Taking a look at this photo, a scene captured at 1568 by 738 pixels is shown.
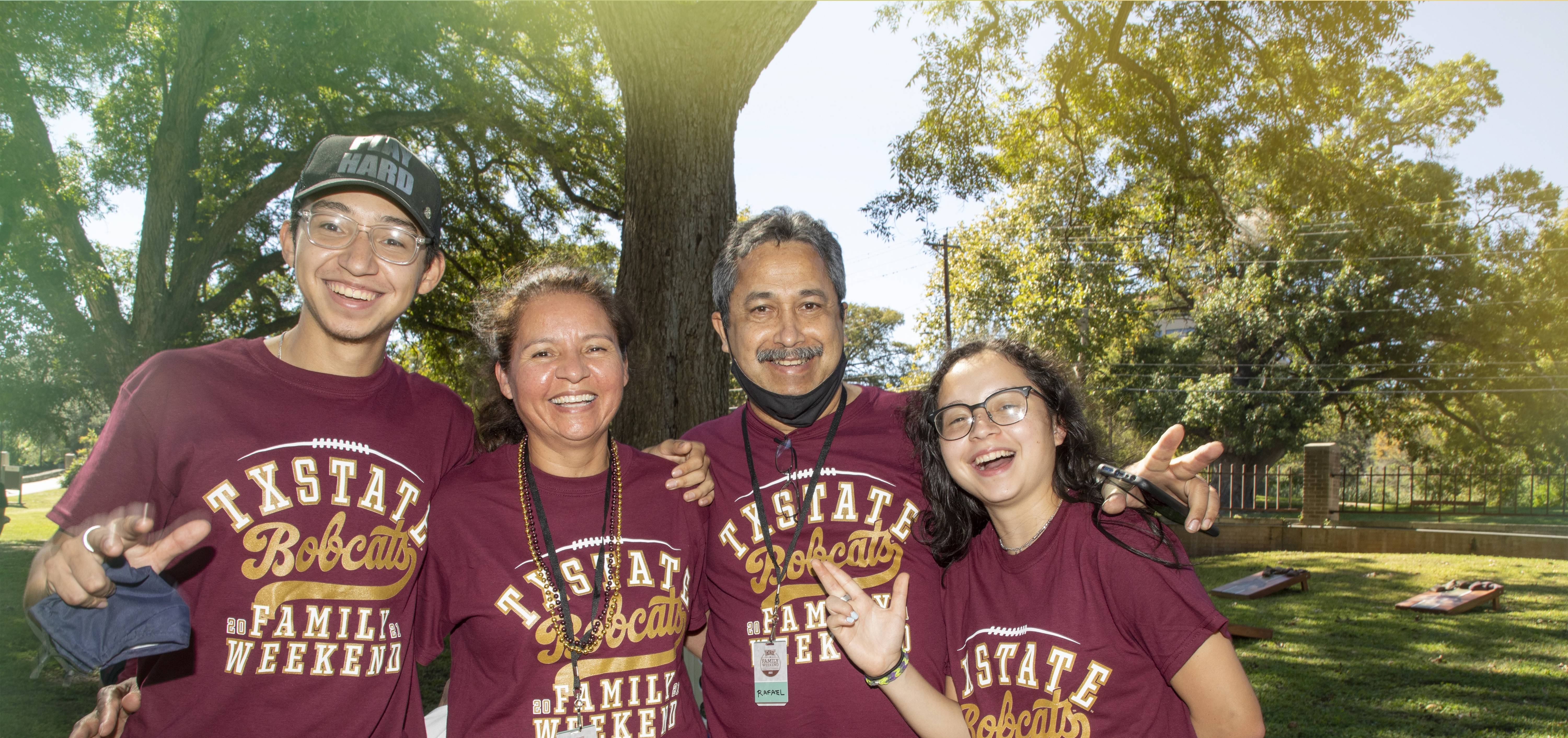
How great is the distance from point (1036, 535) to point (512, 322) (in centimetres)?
171

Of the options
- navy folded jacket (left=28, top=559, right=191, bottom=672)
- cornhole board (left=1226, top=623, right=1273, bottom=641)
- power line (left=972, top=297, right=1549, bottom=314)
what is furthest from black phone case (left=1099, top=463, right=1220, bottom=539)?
power line (left=972, top=297, right=1549, bottom=314)

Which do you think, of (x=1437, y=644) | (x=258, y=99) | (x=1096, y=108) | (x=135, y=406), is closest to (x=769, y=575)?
(x=135, y=406)

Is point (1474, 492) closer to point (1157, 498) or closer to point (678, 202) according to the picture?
point (678, 202)

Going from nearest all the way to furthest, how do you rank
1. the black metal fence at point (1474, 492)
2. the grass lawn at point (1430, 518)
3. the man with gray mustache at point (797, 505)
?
1. the man with gray mustache at point (797, 505)
2. the grass lawn at point (1430, 518)
3. the black metal fence at point (1474, 492)

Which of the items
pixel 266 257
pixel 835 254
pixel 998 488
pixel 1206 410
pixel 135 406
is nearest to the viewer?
pixel 135 406

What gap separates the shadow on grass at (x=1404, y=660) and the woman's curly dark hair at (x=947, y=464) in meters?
4.92

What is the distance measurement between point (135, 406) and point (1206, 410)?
1359 inches

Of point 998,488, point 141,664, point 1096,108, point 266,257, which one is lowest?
point 141,664

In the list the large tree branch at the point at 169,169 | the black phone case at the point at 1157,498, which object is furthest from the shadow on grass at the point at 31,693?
the black phone case at the point at 1157,498

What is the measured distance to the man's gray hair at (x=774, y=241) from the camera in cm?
298

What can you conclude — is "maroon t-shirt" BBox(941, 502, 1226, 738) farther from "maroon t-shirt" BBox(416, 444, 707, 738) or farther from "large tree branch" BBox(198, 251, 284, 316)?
"large tree branch" BBox(198, 251, 284, 316)

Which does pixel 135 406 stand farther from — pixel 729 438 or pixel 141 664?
pixel 729 438

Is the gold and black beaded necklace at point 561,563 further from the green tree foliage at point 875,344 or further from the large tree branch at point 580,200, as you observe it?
the green tree foliage at point 875,344

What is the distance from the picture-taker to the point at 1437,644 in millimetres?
8625
